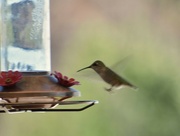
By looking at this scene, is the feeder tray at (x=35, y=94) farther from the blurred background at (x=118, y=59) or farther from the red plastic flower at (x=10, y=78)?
the blurred background at (x=118, y=59)

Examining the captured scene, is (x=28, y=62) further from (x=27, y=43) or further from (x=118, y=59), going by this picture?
(x=118, y=59)

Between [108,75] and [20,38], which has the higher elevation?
[20,38]

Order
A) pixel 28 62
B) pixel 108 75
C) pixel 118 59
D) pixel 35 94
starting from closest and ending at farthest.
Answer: pixel 35 94 < pixel 28 62 < pixel 108 75 < pixel 118 59

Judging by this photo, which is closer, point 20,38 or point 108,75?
point 20,38

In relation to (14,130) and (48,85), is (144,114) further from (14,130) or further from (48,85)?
(48,85)

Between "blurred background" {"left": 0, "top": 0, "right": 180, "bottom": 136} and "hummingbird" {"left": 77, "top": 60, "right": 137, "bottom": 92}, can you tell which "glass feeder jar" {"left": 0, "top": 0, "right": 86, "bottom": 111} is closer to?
"hummingbird" {"left": 77, "top": 60, "right": 137, "bottom": 92}

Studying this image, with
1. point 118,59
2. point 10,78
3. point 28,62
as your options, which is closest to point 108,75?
point 28,62

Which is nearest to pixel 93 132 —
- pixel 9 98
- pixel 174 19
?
pixel 174 19

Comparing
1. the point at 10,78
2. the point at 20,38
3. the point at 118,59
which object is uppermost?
the point at 20,38
